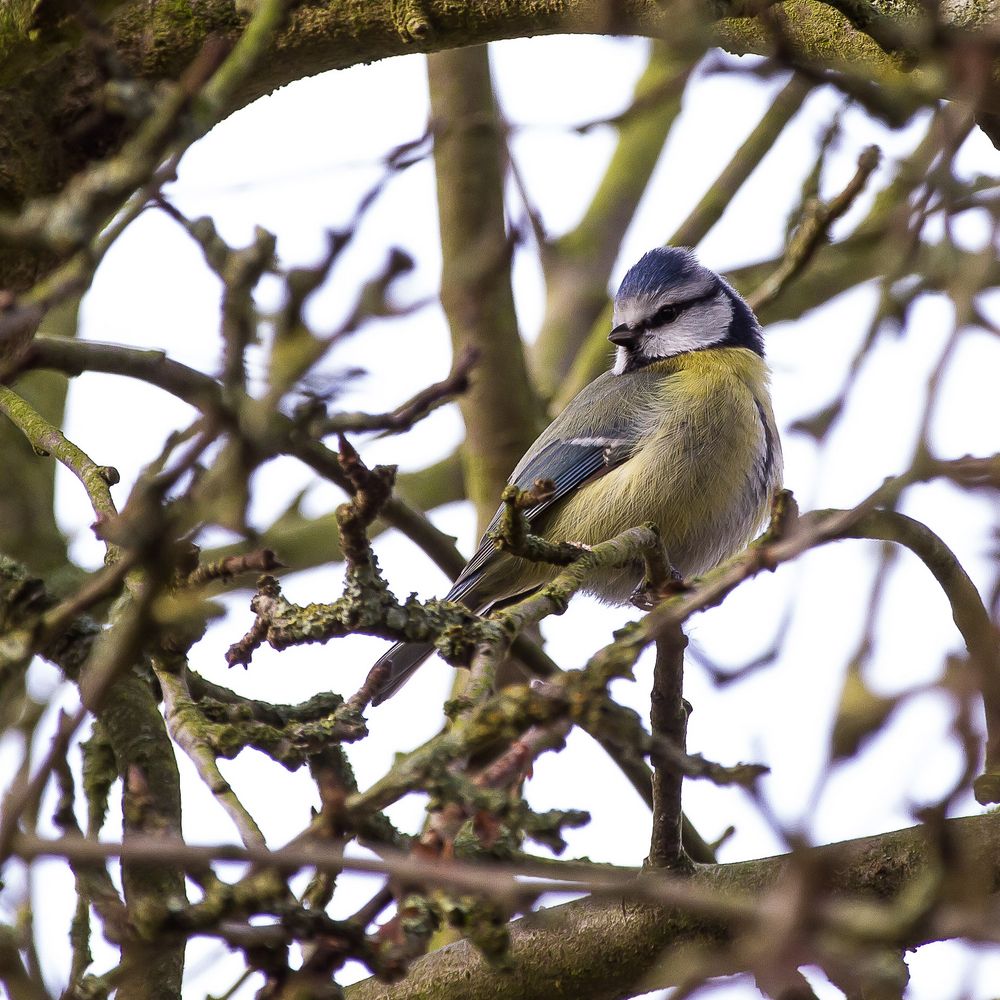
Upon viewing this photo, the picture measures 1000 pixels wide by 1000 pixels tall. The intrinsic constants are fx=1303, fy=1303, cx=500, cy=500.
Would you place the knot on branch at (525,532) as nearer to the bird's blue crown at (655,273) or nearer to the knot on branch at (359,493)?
the knot on branch at (359,493)

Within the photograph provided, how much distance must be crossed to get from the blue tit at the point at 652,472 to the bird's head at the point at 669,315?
0.48 ft

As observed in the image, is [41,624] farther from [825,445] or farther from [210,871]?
[825,445]

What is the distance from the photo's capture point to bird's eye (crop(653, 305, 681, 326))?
4711 millimetres

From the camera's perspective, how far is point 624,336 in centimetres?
465

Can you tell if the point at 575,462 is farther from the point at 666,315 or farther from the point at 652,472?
the point at 666,315

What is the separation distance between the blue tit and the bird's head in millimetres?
146

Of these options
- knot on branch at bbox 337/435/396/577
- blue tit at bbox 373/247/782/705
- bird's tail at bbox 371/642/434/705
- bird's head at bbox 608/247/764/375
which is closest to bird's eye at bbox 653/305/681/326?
bird's head at bbox 608/247/764/375

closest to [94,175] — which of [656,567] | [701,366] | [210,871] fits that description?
[210,871]

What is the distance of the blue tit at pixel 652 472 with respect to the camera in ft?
13.3

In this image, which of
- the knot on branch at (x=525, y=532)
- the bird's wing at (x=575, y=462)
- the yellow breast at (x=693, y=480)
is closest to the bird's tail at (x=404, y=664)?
the bird's wing at (x=575, y=462)

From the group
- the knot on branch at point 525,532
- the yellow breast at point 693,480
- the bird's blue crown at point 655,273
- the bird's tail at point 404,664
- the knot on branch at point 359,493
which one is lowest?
the knot on branch at point 359,493

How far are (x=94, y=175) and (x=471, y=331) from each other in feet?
9.36

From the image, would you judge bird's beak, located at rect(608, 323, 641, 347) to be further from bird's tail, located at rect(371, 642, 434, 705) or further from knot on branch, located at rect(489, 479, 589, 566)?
knot on branch, located at rect(489, 479, 589, 566)

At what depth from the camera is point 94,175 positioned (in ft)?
4.91
